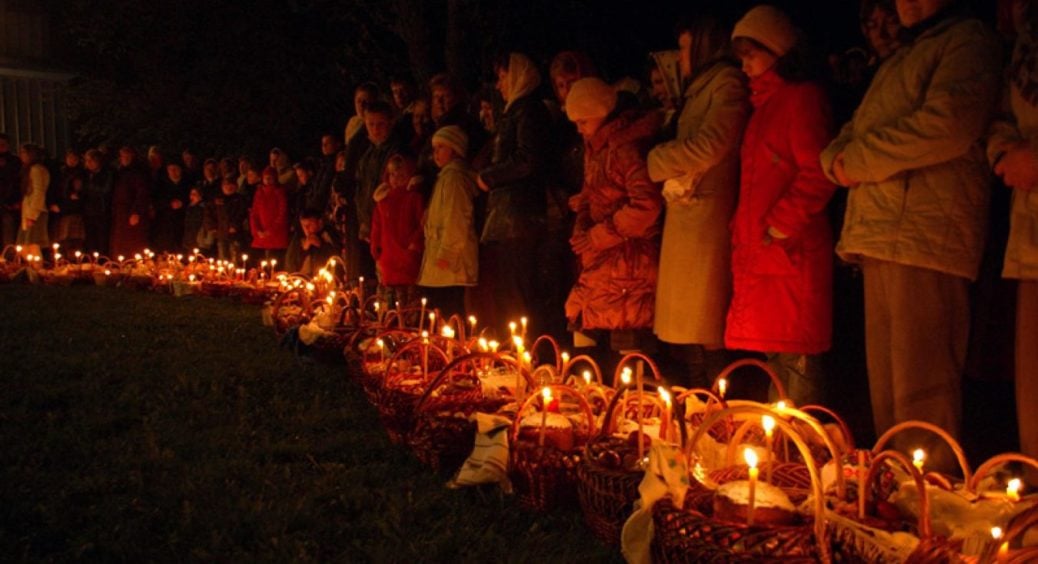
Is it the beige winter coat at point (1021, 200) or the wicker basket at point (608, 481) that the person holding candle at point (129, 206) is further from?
the beige winter coat at point (1021, 200)

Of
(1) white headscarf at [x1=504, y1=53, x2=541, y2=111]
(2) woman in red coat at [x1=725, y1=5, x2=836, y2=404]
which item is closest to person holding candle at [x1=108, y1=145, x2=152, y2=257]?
(1) white headscarf at [x1=504, y1=53, x2=541, y2=111]

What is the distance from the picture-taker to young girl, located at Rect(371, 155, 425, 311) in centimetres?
710

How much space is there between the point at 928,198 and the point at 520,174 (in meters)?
2.80

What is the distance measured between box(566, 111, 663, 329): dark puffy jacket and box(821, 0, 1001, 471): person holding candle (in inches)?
50.3

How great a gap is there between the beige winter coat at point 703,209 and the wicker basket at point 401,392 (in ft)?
3.83

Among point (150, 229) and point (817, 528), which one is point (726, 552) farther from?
point (150, 229)

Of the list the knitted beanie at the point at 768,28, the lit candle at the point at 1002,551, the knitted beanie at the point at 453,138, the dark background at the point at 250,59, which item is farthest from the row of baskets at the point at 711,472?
the dark background at the point at 250,59

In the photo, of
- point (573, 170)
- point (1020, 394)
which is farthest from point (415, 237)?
point (1020, 394)

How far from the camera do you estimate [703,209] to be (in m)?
4.32

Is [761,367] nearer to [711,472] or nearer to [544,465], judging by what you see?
[711,472]

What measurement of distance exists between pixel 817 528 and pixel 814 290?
6.07ft

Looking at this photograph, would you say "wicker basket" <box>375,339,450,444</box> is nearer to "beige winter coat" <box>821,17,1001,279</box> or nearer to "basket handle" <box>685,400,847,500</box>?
"basket handle" <box>685,400,847,500</box>

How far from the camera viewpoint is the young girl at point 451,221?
6391mm

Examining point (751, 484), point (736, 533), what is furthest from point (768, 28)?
point (736, 533)
